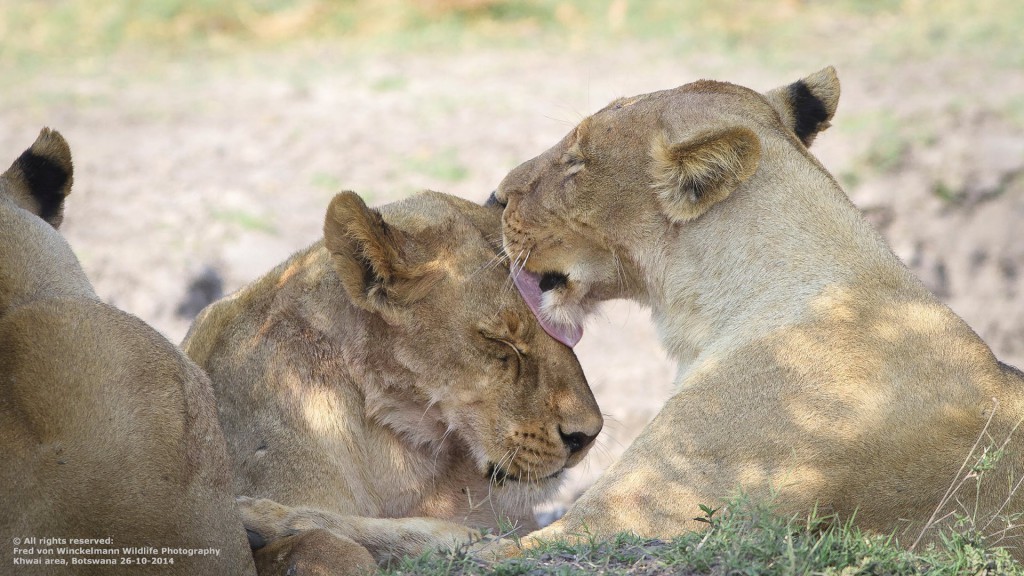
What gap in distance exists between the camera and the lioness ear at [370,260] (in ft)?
11.7

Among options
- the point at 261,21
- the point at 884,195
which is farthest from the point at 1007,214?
the point at 261,21

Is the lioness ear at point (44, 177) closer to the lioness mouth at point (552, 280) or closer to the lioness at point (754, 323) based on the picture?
the lioness at point (754, 323)

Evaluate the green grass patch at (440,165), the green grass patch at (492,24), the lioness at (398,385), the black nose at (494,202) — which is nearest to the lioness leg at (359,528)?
the lioness at (398,385)

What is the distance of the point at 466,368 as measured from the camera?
12.3 ft

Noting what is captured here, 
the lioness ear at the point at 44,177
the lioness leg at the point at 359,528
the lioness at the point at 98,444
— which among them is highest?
the lioness ear at the point at 44,177

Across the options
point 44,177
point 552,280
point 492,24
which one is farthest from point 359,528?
point 492,24

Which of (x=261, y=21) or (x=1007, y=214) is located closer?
(x=1007, y=214)

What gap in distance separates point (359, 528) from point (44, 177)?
4.94 ft

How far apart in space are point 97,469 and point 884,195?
6.73m

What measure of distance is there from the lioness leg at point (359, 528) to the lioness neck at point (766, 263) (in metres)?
0.99

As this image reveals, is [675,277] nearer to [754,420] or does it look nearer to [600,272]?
[600,272]

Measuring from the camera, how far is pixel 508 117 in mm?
9773

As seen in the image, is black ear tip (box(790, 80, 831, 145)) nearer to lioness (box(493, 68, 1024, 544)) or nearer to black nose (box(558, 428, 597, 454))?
lioness (box(493, 68, 1024, 544))

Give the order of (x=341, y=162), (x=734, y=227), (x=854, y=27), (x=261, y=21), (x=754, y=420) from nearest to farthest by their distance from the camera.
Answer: (x=754, y=420)
(x=734, y=227)
(x=341, y=162)
(x=854, y=27)
(x=261, y=21)
